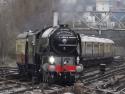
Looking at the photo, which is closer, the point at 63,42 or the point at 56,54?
the point at 56,54

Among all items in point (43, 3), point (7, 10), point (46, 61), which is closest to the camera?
point (46, 61)

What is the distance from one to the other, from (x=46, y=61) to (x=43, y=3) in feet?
67.4

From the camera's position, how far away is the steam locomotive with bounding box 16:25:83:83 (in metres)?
19.0

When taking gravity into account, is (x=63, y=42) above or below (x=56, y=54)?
above

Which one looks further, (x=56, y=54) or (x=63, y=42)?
(x=63, y=42)

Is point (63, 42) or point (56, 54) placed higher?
point (63, 42)

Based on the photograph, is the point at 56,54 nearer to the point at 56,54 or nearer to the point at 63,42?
the point at 56,54

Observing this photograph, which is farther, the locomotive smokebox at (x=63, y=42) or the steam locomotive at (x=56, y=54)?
the locomotive smokebox at (x=63, y=42)

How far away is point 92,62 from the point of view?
31.7 m

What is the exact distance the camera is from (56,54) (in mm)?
19312

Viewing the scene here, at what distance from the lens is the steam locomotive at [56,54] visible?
750 inches

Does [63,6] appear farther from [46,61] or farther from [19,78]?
[46,61]

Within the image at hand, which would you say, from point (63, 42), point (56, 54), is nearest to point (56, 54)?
point (56, 54)

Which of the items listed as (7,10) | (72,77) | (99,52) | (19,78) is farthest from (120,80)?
(7,10)
